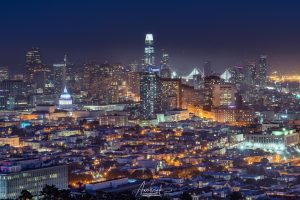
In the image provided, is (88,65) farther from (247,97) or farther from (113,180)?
(113,180)

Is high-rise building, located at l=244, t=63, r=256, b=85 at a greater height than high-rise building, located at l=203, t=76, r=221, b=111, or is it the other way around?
high-rise building, located at l=244, t=63, r=256, b=85

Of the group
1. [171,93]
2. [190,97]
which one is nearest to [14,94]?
[171,93]

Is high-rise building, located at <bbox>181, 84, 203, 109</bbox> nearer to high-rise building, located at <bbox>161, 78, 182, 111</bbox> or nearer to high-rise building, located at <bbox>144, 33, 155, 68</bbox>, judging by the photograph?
high-rise building, located at <bbox>161, 78, 182, 111</bbox>

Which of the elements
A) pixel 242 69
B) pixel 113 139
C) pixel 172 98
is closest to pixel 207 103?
pixel 172 98

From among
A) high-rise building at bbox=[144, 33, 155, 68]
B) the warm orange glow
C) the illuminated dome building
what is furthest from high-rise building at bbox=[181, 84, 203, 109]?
the warm orange glow

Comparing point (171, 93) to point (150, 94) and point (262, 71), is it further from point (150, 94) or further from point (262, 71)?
point (262, 71)

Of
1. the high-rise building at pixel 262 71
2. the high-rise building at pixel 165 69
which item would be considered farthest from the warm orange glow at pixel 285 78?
the high-rise building at pixel 165 69

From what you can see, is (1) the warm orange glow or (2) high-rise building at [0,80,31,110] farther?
(1) the warm orange glow
